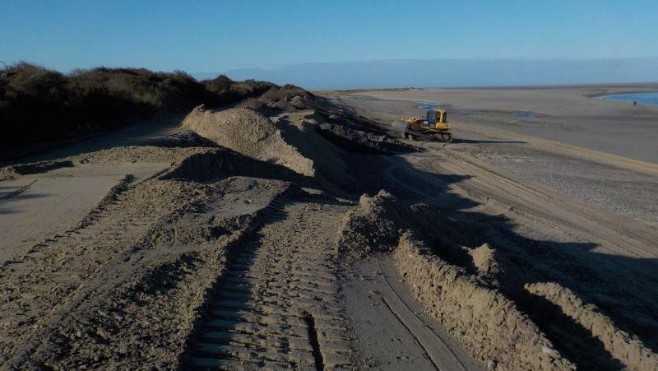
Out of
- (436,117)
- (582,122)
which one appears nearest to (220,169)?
(436,117)

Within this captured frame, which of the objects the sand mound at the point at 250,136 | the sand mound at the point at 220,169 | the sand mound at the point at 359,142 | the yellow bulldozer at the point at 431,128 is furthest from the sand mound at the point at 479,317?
the yellow bulldozer at the point at 431,128

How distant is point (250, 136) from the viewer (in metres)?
19.1

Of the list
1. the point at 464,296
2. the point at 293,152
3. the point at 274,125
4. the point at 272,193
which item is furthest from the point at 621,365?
the point at 274,125

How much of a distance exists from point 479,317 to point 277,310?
1958 millimetres

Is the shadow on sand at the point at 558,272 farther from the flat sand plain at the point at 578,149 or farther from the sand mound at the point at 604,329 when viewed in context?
the flat sand plain at the point at 578,149

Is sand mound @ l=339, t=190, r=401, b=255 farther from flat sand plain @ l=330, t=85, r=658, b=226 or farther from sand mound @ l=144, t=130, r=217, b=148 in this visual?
flat sand plain @ l=330, t=85, r=658, b=226

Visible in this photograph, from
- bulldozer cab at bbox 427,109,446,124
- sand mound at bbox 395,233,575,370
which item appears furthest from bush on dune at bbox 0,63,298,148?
sand mound at bbox 395,233,575,370

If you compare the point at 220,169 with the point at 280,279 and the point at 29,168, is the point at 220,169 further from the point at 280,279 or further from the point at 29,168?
the point at 280,279

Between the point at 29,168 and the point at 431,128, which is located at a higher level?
the point at 29,168

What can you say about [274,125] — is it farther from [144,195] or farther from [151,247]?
[151,247]

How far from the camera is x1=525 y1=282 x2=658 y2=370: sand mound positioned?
511cm

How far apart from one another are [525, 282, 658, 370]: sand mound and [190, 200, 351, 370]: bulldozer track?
230 cm

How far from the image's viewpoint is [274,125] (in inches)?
775

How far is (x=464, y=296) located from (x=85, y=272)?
4.01 m
